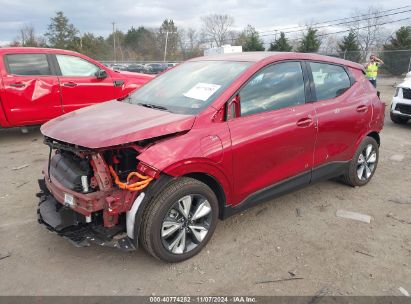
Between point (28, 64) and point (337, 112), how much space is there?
18.5ft

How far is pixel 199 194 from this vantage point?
292cm

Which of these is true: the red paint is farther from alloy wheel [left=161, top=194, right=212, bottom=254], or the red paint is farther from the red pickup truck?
the red pickup truck

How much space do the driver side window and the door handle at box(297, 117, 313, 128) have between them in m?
0.18

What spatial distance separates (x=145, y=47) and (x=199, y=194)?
6327 cm

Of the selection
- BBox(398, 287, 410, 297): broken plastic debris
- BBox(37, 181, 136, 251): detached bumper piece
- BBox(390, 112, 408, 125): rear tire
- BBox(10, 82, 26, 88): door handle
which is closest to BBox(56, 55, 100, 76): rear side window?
BBox(10, 82, 26, 88): door handle

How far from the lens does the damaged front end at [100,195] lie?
2.62m

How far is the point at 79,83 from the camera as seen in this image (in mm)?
6965

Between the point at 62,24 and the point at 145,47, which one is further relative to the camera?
the point at 145,47

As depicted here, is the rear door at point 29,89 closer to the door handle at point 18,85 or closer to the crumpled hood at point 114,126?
the door handle at point 18,85

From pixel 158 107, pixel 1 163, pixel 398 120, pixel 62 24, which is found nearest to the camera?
pixel 158 107

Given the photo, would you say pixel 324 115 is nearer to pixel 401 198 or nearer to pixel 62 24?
pixel 401 198

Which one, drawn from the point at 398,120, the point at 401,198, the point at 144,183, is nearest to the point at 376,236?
the point at 401,198

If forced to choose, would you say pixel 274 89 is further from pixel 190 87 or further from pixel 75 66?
pixel 75 66

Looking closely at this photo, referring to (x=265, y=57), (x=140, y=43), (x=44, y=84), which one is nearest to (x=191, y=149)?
(x=265, y=57)
